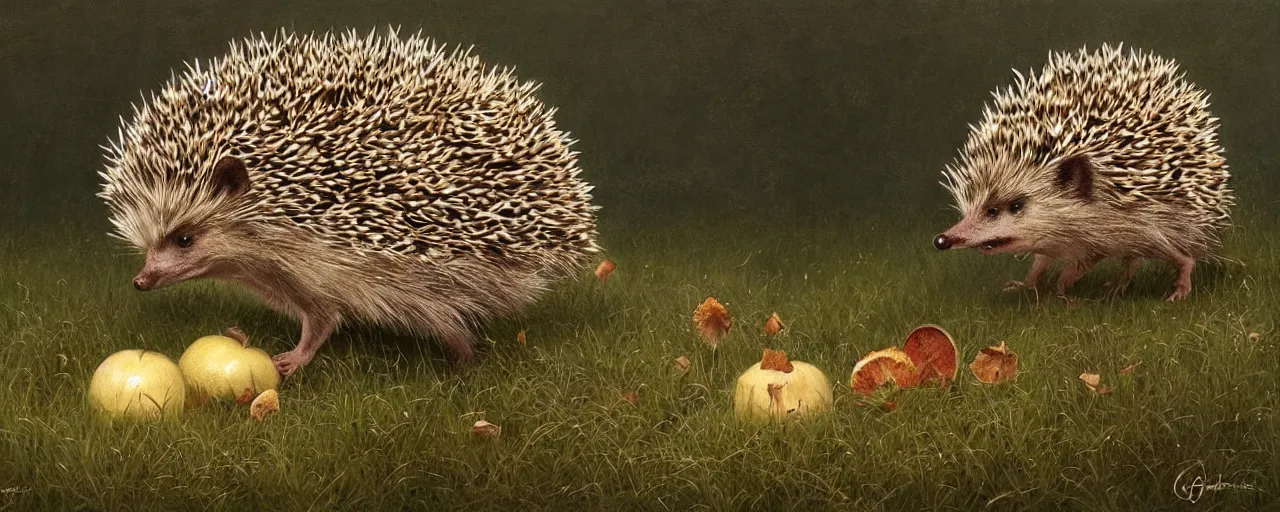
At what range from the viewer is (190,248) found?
5711 millimetres

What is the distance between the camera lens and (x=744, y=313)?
6.61 metres

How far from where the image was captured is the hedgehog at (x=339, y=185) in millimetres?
5562

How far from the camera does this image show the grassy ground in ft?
14.4

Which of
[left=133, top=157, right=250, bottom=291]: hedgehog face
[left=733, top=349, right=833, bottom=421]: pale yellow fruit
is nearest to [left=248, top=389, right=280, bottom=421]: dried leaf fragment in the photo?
[left=133, top=157, right=250, bottom=291]: hedgehog face

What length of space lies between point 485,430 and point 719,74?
287cm

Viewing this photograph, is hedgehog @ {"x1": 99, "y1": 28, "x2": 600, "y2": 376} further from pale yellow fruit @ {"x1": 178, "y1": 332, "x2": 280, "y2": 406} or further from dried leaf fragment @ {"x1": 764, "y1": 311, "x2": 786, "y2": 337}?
dried leaf fragment @ {"x1": 764, "y1": 311, "x2": 786, "y2": 337}

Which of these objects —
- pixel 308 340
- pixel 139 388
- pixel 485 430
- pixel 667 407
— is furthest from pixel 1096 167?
pixel 139 388

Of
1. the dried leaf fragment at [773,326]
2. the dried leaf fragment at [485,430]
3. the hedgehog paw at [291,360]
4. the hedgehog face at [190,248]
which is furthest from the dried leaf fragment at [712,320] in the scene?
the hedgehog face at [190,248]

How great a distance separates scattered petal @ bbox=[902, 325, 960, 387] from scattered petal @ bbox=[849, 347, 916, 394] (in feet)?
0.23

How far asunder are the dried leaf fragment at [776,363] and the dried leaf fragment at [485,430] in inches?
43.0

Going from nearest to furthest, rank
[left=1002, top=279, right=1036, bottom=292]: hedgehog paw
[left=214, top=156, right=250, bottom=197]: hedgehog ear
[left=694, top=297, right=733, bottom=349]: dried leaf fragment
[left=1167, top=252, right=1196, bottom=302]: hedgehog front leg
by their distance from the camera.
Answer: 1. [left=214, top=156, right=250, bottom=197]: hedgehog ear
2. [left=694, top=297, right=733, bottom=349]: dried leaf fragment
3. [left=1167, top=252, right=1196, bottom=302]: hedgehog front leg
4. [left=1002, top=279, right=1036, bottom=292]: hedgehog paw

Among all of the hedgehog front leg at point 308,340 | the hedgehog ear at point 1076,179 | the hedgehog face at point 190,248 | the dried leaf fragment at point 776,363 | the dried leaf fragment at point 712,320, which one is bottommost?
the dried leaf fragment at point 712,320
